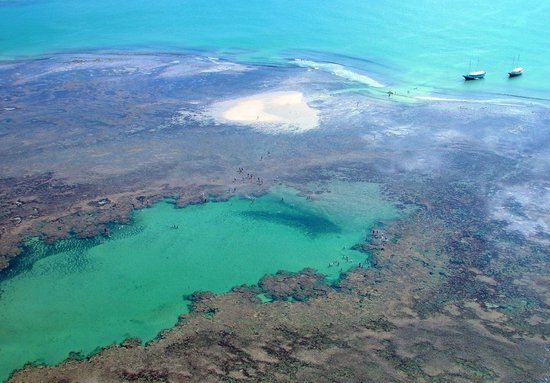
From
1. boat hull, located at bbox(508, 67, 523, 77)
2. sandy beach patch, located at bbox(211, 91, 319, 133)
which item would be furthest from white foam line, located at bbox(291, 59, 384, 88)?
boat hull, located at bbox(508, 67, 523, 77)

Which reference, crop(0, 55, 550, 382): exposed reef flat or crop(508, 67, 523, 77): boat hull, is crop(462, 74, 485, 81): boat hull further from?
crop(0, 55, 550, 382): exposed reef flat

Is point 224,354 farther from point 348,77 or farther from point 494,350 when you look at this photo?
point 348,77

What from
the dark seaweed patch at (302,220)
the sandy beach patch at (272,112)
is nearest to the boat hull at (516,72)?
the sandy beach patch at (272,112)

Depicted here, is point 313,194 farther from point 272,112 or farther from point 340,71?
point 340,71

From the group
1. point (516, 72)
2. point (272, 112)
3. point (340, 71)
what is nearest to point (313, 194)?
point (272, 112)

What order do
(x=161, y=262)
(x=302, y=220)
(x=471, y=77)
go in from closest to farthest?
1. (x=161, y=262)
2. (x=302, y=220)
3. (x=471, y=77)

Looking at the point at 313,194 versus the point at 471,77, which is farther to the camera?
the point at 471,77

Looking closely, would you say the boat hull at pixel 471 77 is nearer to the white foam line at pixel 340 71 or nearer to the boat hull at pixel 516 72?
the boat hull at pixel 516 72
